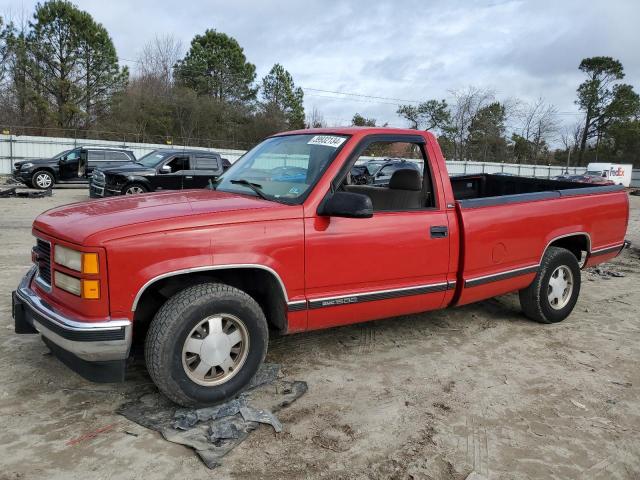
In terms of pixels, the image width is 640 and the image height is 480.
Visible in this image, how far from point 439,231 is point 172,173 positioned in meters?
11.0

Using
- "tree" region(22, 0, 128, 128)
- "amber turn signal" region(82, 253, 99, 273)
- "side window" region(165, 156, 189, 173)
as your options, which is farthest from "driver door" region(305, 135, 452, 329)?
"tree" region(22, 0, 128, 128)

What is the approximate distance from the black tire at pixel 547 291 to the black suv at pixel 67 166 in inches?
612

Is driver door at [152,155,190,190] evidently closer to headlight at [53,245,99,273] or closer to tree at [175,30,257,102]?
headlight at [53,245,99,273]

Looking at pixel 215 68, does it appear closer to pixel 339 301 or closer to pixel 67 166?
pixel 67 166

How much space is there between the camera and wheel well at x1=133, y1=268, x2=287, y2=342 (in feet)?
10.4

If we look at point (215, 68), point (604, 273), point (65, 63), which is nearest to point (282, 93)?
point (215, 68)

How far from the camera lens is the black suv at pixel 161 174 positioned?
13078mm

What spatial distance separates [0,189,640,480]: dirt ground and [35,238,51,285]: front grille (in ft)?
2.57

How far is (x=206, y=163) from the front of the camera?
1436 cm

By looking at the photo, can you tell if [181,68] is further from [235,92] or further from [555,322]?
[555,322]

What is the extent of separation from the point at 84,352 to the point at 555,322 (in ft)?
14.4

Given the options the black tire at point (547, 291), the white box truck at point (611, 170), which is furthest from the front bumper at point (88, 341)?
the white box truck at point (611, 170)

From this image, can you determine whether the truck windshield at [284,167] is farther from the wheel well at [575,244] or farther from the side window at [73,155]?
the side window at [73,155]

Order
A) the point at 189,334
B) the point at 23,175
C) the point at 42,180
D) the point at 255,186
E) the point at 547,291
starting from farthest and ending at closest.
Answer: the point at 42,180, the point at 23,175, the point at 547,291, the point at 255,186, the point at 189,334
